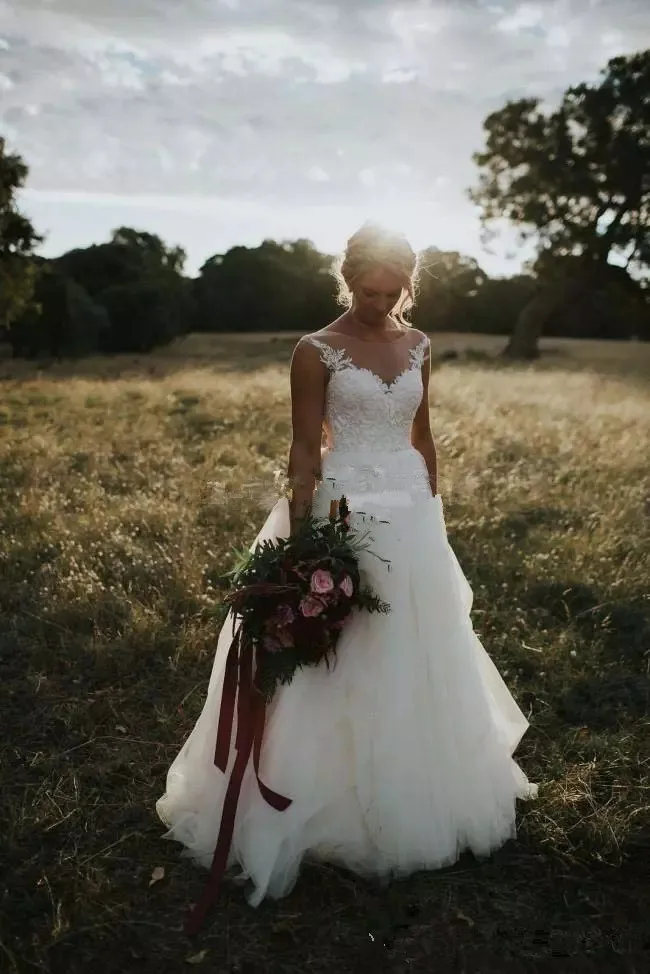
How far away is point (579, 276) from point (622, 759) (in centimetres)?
3397

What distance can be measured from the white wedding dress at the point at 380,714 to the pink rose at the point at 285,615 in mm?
373

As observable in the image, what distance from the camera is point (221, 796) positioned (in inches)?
154

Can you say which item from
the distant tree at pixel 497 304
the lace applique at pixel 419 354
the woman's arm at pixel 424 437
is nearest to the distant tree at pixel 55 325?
the distant tree at pixel 497 304

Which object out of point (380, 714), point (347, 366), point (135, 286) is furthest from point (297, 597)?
point (135, 286)

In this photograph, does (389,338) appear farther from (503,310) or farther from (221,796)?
(503,310)

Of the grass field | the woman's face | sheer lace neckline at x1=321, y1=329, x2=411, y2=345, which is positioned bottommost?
the grass field

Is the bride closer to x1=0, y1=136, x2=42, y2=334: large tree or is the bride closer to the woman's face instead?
the woman's face

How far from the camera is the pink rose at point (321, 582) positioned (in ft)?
10.9


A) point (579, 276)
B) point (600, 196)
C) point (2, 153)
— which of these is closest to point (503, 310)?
point (579, 276)

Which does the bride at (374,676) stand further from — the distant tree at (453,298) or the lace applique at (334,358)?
the distant tree at (453,298)

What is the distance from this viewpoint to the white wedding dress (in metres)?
3.64

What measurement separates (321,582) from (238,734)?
890 mm

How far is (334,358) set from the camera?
358cm

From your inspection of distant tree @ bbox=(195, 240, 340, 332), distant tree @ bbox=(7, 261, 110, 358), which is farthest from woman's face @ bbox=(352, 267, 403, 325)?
distant tree @ bbox=(195, 240, 340, 332)
